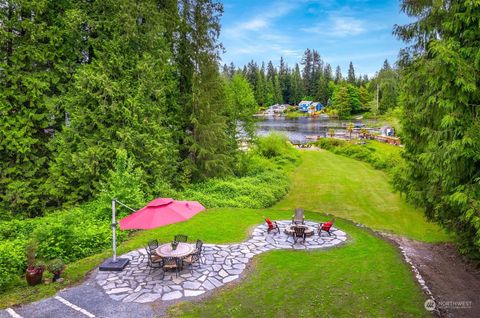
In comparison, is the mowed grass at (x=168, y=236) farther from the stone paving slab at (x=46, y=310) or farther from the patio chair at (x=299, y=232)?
the patio chair at (x=299, y=232)

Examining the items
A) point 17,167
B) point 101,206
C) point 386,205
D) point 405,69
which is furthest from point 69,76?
point 386,205

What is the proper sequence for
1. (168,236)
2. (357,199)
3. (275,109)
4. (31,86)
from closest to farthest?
(168,236)
(31,86)
(357,199)
(275,109)

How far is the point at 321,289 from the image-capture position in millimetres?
9812

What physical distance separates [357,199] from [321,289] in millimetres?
15931

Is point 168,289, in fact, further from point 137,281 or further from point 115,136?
point 115,136

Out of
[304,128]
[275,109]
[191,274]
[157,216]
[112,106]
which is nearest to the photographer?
[157,216]

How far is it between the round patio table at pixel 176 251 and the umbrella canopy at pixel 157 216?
1382 mm

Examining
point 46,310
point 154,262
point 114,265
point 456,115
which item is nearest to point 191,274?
point 154,262

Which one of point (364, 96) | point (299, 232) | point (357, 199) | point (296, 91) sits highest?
point (296, 91)

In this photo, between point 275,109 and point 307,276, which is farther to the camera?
point 275,109

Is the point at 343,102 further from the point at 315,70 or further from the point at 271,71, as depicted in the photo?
the point at 271,71

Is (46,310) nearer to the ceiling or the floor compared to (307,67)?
nearer to the floor

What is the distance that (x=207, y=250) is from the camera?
41.7ft

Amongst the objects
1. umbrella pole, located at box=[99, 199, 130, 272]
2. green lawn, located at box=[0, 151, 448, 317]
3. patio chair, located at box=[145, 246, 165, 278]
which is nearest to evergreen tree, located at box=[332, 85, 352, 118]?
green lawn, located at box=[0, 151, 448, 317]
